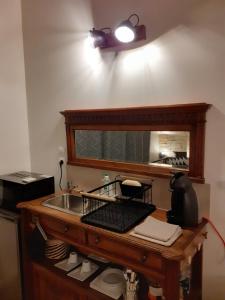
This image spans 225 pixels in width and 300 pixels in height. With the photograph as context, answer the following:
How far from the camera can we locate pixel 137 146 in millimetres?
1860

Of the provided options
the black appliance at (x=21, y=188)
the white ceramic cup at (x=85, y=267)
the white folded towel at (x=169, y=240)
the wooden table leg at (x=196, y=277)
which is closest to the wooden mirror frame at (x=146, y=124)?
the black appliance at (x=21, y=188)

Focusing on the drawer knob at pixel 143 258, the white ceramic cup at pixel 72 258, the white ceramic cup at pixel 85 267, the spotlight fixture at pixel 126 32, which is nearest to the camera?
the drawer knob at pixel 143 258

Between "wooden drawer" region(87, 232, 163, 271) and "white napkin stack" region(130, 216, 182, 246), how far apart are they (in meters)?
0.07

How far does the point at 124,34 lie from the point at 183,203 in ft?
3.84

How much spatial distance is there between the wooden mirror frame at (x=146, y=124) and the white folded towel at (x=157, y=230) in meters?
0.37

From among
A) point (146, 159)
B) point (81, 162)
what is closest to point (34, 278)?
point (81, 162)

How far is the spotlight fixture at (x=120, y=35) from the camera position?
5.51ft

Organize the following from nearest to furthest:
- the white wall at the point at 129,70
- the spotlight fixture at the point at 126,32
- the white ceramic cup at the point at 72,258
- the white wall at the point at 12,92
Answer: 1. the white wall at the point at 129,70
2. the spotlight fixture at the point at 126,32
3. the white ceramic cup at the point at 72,258
4. the white wall at the point at 12,92

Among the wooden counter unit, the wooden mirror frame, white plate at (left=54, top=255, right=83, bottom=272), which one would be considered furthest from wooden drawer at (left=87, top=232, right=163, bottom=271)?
the wooden mirror frame

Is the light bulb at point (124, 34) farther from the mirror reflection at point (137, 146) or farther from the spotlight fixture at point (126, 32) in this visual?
the mirror reflection at point (137, 146)

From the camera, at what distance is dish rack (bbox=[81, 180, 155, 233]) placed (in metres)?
1.48

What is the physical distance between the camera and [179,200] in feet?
4.74

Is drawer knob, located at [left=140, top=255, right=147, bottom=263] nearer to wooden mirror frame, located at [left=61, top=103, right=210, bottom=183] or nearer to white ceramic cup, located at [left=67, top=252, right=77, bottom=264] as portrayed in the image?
wooden mirror frame, located at [left=61, top=103, right=210, bottom=183]

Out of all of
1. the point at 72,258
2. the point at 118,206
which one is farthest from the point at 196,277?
the point at 72,258
